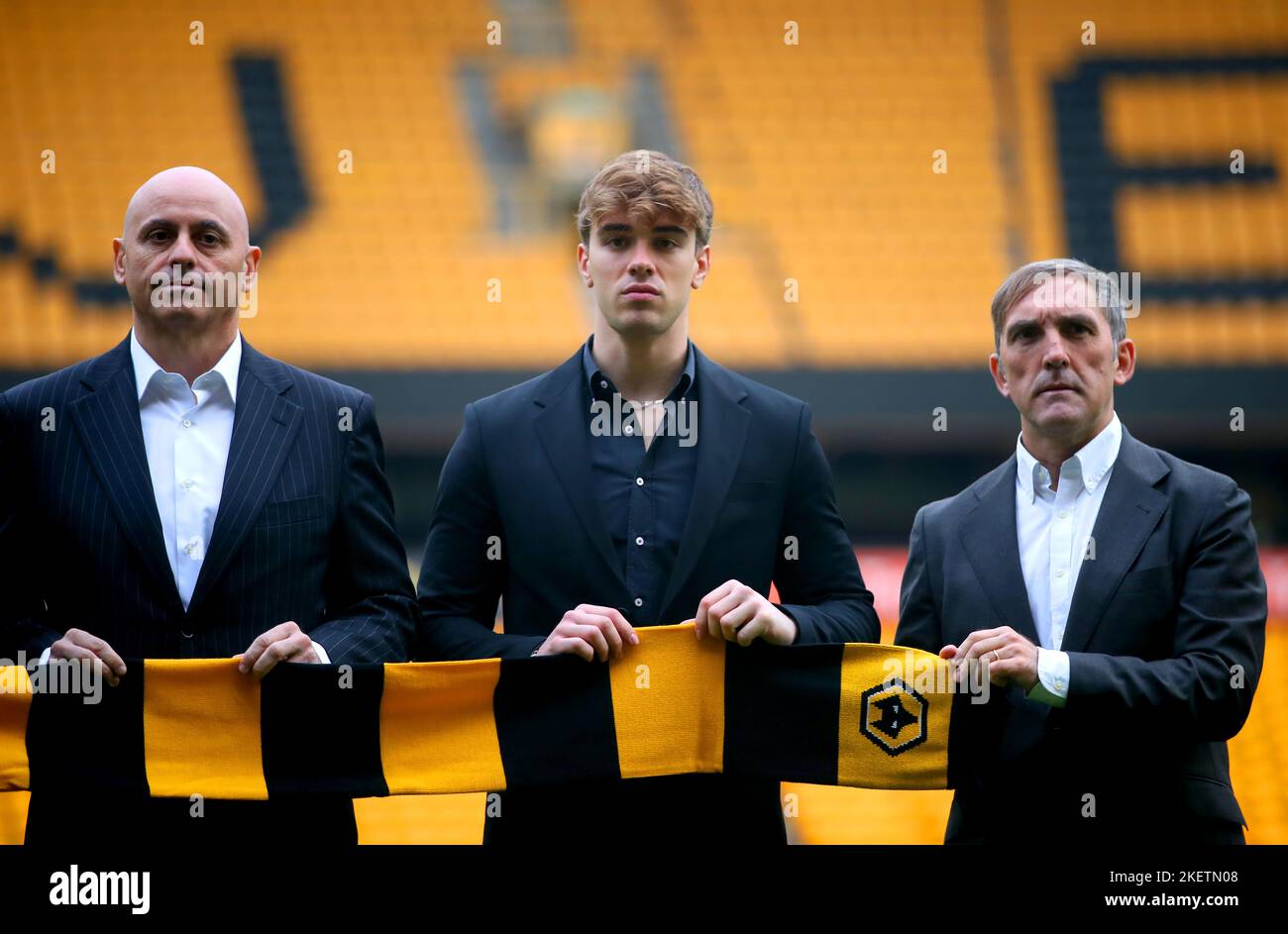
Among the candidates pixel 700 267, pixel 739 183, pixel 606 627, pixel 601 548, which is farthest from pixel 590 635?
pixel 739 183

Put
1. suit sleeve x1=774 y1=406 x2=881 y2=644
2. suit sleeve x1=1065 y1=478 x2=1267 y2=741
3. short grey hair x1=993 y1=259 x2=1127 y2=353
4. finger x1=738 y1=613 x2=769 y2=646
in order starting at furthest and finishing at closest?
short grey hair x1=993 y1=259 x2=1127 y2=353 → suit sleeve x1=774 y1=406 x2=881 y2=644 → finger x1=738 y1=613 x2=769 y2=646 → suit sleeve x1=1065 y1=478 x2=1267 y2=741

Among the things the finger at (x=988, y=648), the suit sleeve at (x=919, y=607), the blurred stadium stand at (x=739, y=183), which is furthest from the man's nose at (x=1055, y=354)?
the blurred stadium stand at (x=739, y=183)

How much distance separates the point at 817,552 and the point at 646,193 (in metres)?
0.89

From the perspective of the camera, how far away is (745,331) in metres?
11.7

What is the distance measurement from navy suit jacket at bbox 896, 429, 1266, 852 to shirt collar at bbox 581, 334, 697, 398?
0.77 meters

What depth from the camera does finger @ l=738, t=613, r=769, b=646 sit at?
10.6ft

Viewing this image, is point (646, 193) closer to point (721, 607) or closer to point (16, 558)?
point (721, 607)

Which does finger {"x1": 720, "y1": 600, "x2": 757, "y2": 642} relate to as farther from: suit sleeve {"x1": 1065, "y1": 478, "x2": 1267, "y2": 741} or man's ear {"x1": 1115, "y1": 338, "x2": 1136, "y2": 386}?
man's ear {"x1": 1115, "y1": 338, "x2": 1136, "y2": 386}

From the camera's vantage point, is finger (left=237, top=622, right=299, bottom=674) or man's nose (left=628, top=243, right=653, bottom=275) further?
man's nose (left=628, top=243, right=653, bottom=275)

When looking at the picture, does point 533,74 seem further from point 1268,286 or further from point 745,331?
point 1268,286

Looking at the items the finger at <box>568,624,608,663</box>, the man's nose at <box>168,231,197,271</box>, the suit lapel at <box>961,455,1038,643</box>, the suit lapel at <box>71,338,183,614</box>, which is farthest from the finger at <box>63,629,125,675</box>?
the suit lapel at <box>961,455,1038,643</box>

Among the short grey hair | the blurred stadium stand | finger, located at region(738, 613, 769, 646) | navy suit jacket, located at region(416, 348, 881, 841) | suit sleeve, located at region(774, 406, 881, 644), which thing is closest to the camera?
finger, located at region(738, 613, 769, 646)
